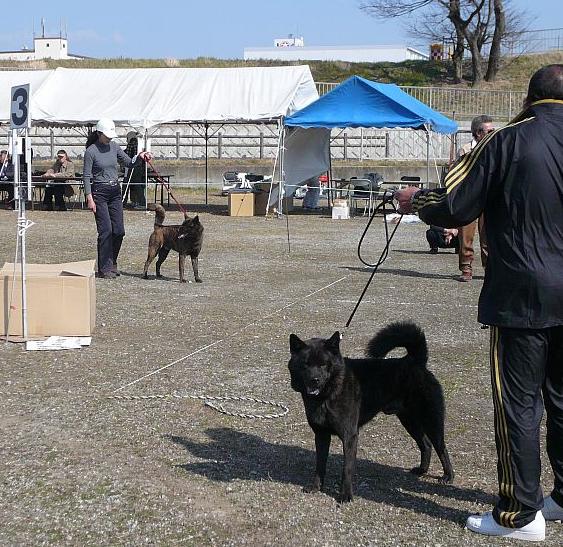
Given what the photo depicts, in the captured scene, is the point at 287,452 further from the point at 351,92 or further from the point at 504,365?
the point at 351,92

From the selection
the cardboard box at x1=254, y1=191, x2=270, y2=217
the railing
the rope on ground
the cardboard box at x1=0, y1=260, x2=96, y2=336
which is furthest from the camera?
the railing

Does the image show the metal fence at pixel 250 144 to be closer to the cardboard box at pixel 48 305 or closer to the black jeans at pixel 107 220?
the black jeans at pixel 107 220

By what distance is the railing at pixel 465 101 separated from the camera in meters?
34.5

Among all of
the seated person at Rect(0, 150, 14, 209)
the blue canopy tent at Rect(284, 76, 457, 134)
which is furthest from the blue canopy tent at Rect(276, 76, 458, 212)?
the seated person at Rect(0, 150, 14, 209)

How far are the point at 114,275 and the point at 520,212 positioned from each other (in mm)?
8285

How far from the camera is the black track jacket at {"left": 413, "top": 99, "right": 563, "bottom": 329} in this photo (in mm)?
3594

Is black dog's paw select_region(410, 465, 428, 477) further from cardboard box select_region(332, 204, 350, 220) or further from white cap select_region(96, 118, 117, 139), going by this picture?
cardboard box select_region(332, 204, 350, 220)

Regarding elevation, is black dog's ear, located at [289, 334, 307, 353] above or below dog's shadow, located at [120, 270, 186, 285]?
above

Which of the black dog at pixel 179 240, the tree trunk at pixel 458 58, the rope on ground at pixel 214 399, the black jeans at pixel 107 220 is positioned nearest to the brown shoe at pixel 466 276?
the black dog at pixel 179 240

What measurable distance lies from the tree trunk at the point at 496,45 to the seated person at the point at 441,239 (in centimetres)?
3103

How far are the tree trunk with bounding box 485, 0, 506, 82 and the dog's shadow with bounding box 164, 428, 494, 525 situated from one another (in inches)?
1606

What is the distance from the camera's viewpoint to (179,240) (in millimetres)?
11367

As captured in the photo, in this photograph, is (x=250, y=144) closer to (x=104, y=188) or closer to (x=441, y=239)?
(x=441, y=239)

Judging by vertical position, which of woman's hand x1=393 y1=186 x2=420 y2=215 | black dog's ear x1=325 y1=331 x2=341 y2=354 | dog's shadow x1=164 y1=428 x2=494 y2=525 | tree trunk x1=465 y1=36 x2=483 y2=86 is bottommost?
dog's shadow x1=164 y1=428 x2=494 y2=525
